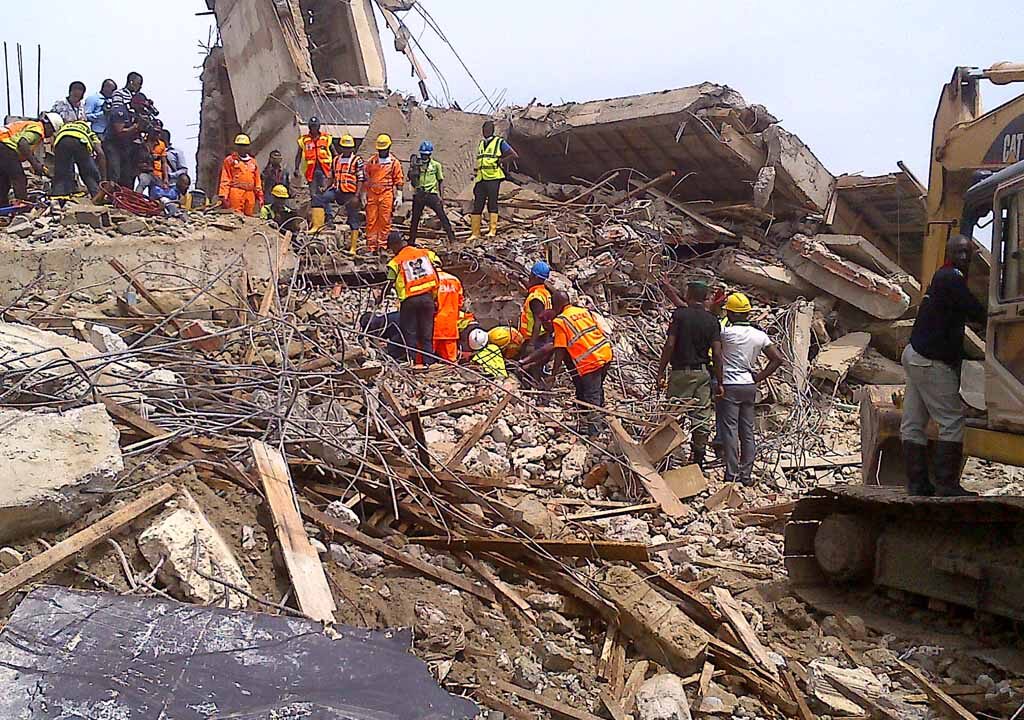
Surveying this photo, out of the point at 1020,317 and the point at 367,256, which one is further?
the point at 367,256

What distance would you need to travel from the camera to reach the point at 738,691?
4121 millimetres

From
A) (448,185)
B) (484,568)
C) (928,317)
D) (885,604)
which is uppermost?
(448,185)

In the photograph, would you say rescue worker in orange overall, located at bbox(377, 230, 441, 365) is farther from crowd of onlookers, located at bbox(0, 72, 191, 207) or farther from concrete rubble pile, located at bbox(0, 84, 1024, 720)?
crowd of onlookers, located at bbox(0, 72, 191, 207)

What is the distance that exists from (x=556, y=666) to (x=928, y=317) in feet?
9.12

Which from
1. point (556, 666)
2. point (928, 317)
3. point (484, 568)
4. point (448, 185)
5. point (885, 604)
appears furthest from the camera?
point (448, 185)

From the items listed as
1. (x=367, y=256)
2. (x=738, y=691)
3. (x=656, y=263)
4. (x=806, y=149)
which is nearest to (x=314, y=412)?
(x=738, y=691)

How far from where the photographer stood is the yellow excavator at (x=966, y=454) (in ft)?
15.3

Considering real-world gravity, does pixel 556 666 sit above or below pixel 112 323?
below

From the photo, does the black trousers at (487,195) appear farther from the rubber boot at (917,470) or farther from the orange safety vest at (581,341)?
the rubber boot at (917,470)

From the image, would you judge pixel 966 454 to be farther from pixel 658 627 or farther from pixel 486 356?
pixel 486 356

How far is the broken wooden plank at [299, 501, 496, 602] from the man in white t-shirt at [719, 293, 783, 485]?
3.94 metres

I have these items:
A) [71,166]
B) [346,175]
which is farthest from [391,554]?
[346,175]

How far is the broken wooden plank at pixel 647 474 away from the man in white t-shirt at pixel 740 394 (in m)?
1.10

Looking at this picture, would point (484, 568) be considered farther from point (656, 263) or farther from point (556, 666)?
point (656, 263)
